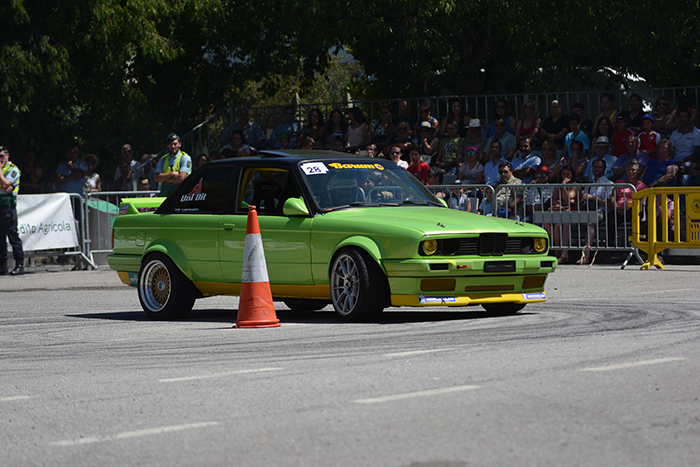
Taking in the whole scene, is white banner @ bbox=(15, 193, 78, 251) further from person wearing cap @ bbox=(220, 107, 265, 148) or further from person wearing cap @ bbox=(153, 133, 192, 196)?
person wearing cap @ bbox=(220, 107, 265, 148)

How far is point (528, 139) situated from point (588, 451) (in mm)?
15609

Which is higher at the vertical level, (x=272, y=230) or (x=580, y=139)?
(x=580, y=139)

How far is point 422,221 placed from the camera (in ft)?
31.7

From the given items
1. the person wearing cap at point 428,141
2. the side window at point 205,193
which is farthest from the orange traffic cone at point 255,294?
the person wearing cap at point 428,141

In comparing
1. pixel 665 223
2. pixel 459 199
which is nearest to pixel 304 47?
pixel 459 199

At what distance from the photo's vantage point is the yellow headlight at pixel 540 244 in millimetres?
10039

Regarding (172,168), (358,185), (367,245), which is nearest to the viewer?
(367,245)

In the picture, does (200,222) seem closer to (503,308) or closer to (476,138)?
(503,308)

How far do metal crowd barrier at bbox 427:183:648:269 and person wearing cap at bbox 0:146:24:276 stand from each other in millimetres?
7390

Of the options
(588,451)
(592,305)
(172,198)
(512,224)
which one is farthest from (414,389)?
(172,198)

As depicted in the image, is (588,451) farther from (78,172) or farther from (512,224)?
(78,172)

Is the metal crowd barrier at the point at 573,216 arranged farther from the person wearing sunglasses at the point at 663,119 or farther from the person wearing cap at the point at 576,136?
the person wearing sunglasses at the point at 663,119

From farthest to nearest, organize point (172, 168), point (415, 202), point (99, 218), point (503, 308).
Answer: point (99, 218), point (172, 168), point (415, 202), point (503, 308)

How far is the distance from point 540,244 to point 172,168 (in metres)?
8.76
